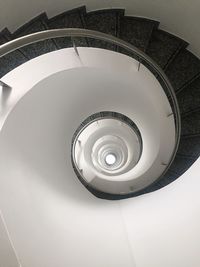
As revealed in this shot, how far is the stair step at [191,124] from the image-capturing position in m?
4.21

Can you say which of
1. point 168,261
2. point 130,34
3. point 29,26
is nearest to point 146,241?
point 168,261

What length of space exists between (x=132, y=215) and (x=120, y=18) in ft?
9.41

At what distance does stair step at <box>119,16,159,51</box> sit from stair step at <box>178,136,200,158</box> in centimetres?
164

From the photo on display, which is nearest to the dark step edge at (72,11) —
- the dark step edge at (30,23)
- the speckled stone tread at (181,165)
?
the dark step edge at (30,23)

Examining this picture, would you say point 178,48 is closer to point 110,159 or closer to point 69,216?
point 69,216

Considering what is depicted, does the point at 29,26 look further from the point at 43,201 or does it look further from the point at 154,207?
the point at 154,207

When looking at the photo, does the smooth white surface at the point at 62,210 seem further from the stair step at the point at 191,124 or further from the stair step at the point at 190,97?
the stair step at the point at 191,124

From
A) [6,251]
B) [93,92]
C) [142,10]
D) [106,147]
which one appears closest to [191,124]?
[93,92]

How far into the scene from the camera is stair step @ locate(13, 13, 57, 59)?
3.54m

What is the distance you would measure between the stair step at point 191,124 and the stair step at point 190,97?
0.13 metres

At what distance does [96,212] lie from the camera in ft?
10.6

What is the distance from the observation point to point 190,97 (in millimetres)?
4184

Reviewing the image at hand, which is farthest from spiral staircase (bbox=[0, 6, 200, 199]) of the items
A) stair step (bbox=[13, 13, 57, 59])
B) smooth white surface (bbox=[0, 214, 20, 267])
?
smooth white surface (bbox=[0, 214, 20, 267])

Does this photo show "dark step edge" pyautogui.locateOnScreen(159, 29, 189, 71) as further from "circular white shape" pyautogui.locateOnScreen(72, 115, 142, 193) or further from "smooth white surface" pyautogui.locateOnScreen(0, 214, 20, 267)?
"smooth white surface" pyautogui.locateOnScreen(0, 214, 20, 267)
